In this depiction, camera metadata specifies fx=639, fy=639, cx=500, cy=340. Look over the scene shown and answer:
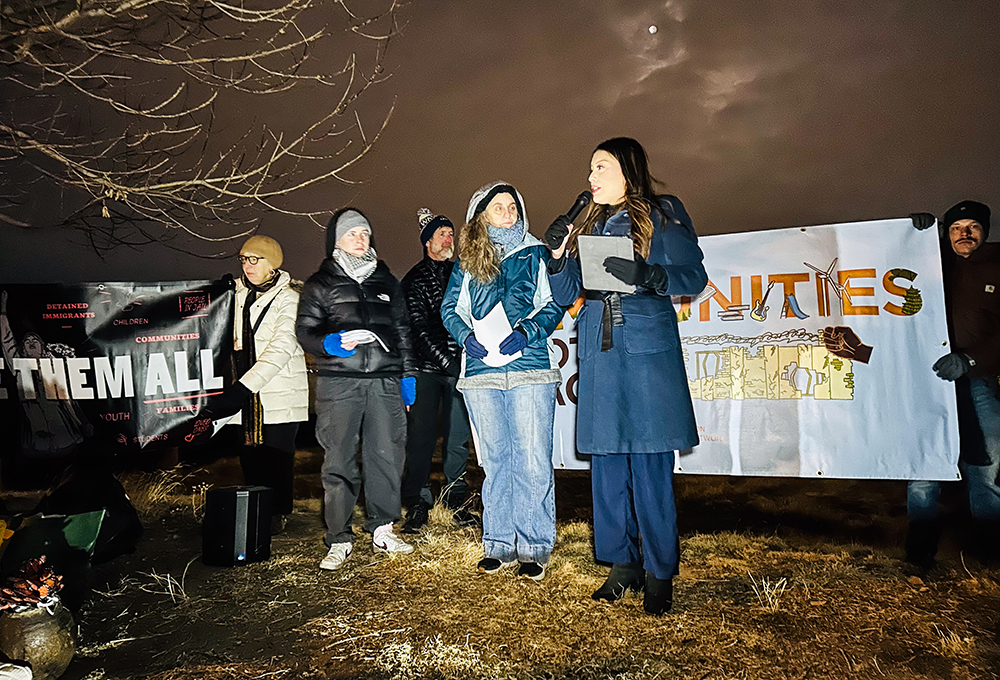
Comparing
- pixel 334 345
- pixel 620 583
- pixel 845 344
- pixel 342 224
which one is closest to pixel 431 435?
pixel 334 345

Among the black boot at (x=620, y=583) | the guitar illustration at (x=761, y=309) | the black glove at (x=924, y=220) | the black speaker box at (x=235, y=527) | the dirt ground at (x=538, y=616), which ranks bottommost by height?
the dirt ground at (x=538, y=616)

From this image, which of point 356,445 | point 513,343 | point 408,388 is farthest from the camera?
point 408,388

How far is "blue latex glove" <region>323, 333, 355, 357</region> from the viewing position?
12.6 feet

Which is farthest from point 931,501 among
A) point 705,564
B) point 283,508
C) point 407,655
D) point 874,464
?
point 283,508

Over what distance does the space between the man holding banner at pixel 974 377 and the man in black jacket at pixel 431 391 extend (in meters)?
2.76

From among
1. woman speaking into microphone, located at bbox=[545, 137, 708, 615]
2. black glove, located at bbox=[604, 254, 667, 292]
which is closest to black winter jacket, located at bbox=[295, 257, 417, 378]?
woman speaking into microphone, located at bbox=[545, 137, 708, 615]

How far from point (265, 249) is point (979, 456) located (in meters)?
4.72

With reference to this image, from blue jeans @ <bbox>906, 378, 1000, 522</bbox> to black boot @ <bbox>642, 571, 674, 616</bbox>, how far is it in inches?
68.5

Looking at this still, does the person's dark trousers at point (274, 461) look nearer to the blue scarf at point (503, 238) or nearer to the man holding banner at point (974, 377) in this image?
the blue scarf at point (503, 238)

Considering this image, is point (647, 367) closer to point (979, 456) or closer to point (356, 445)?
point (356, 445)

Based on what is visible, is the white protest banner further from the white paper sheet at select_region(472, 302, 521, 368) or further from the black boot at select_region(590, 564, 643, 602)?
the white paper sheet at select_region(472, 302, 521, 368)

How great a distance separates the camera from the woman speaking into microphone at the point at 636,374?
Answer: 289cm

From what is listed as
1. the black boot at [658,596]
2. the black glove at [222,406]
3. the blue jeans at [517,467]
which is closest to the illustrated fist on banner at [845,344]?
the blue jeans at [517,467]

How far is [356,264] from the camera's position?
159 inches
